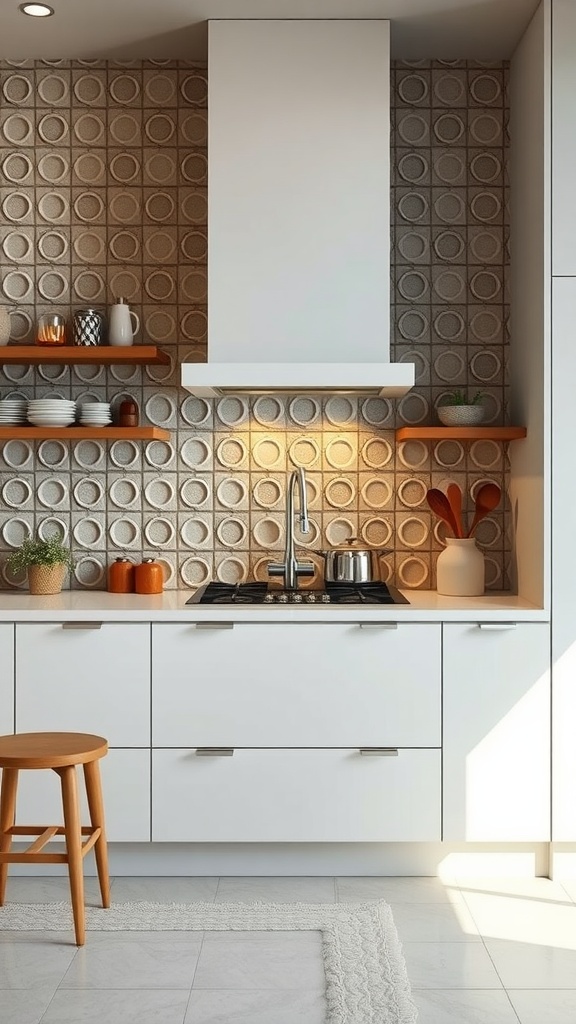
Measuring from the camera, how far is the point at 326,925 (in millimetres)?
2957

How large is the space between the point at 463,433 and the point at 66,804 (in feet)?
5.52

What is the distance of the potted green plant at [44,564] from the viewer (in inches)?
145

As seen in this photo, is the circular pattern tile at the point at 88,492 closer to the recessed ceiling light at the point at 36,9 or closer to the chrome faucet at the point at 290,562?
the chrome faucet at the point at 290,562

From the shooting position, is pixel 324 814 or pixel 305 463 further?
pixel 305 463

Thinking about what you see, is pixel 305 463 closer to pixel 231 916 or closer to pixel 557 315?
pixel 557 315

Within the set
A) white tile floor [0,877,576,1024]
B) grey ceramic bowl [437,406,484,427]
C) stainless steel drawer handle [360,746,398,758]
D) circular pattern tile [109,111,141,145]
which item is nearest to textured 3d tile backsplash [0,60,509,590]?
circular pattern tile [109,111,141,145]

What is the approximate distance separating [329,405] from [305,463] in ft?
0.71

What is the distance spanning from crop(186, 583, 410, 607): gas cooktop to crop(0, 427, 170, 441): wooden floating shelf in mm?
548

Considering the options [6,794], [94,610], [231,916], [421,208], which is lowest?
[231,916]

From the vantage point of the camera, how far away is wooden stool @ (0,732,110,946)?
282cm

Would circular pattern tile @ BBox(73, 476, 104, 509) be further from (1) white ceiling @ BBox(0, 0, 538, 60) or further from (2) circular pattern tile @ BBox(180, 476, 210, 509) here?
(1) white ceiling @ BBox(0, 0, 538, 60)

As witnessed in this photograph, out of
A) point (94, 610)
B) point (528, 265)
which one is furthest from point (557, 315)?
point (94, 610)

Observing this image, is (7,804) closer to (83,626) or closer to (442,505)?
(83,626)

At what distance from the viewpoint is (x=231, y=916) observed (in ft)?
9.96
